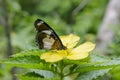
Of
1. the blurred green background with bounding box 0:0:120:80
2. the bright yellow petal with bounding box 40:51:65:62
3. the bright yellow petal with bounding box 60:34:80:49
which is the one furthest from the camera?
the blurred green background with bounding box 0:0:120:80

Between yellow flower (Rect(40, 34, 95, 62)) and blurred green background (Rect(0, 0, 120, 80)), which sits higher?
blurred green background (Rect(0, 0, 120, 80))

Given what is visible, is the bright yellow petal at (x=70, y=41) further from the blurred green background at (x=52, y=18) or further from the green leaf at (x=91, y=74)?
the blurred green background at (x=52, y=18)

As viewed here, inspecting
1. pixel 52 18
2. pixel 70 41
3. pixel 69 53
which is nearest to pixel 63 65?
pixel 69 53

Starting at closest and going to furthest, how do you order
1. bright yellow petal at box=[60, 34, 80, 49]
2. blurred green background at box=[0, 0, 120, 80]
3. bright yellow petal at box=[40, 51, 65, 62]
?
bright yellow petal at box=[40, 51, 65, 62], bright yellow petal at box=[60, 34, 80, 49], blurred green background at box=[0, 0, 120, 80]

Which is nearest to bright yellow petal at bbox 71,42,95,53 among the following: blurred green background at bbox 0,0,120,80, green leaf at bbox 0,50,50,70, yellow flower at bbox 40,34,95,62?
yellow flower at bbox 40,34,95,62

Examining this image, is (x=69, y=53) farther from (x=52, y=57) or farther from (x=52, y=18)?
(x=52, y=18)

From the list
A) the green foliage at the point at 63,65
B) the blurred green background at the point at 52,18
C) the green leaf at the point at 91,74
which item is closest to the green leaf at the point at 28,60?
the green foliage at the point at 63,65

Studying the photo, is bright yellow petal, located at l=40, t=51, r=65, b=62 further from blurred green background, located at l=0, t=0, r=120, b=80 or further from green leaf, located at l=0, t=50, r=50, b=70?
blurred green background, located at l=0, t=0, r=120, b=80
